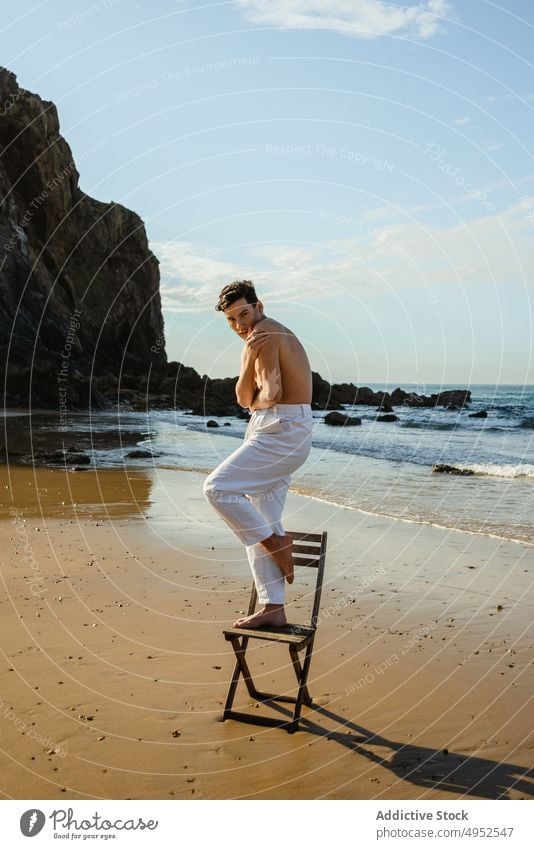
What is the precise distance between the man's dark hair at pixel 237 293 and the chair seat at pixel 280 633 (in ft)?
6.91

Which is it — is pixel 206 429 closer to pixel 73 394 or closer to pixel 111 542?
pixel 73 394

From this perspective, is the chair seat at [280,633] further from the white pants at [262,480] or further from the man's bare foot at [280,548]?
the man's bare foot at [280,548]

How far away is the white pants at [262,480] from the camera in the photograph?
17.2ft

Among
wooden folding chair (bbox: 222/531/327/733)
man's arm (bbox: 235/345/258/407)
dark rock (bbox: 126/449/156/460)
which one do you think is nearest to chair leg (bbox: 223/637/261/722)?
wooden folding chair (bbox: 222/531/327/733)

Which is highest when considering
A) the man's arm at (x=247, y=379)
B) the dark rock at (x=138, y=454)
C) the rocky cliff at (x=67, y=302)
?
the rocky cliff at (x=67, y=302)

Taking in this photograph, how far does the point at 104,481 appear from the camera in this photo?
16297 millimetres

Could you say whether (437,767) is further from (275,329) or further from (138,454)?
(138,454)

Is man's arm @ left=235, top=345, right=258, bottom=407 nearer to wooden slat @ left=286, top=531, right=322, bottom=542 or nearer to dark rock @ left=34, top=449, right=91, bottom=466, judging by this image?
wooden slat @ left=286, top=531, right=322, bottom=542

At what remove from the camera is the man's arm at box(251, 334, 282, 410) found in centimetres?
525

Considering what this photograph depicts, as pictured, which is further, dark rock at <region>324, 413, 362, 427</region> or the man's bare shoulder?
dark rock at <region>324, 413, 362, 427</region>

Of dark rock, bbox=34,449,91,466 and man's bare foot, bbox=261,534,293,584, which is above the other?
man's bare foot, bbox=261,534,293,584

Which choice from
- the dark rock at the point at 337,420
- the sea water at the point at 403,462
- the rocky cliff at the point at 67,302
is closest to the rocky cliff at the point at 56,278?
the rocky cliff at the point at 67,302

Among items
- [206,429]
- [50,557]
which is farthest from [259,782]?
[206,429]

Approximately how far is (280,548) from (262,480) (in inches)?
18.4
